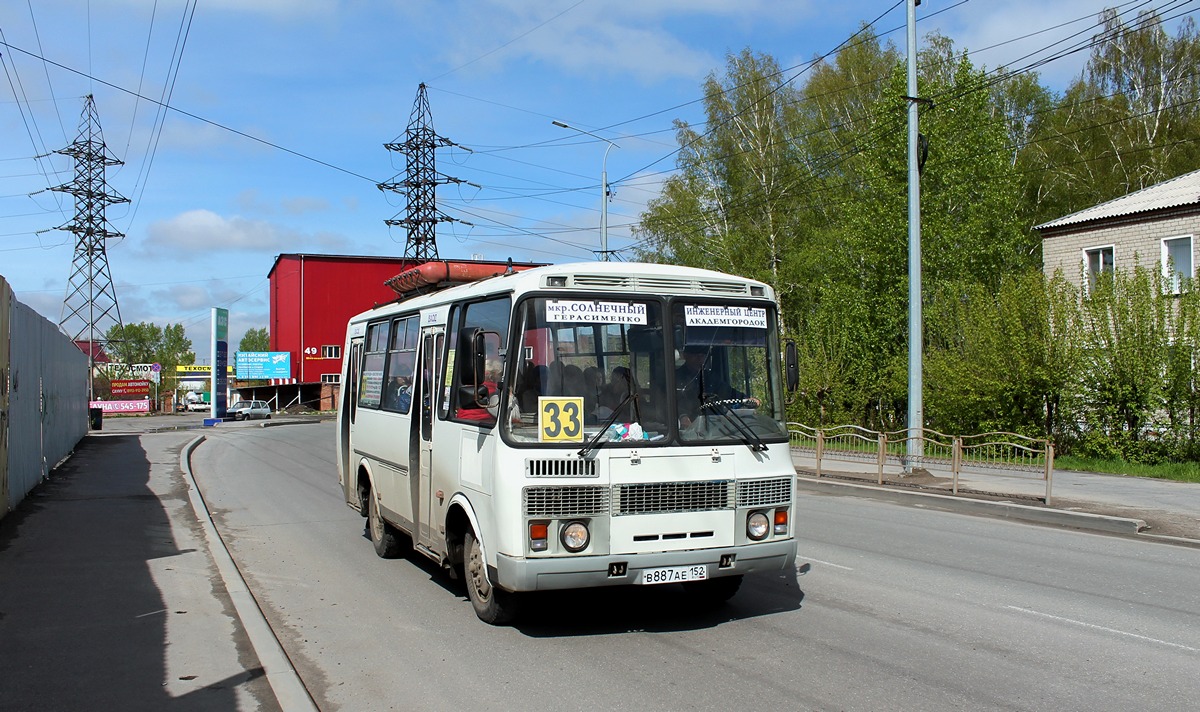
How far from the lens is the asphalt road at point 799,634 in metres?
5.70

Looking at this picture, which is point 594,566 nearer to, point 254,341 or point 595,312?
point 595,312

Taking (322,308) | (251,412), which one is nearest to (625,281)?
(251,412)

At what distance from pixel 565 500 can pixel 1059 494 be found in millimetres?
12922

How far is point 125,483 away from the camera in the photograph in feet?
58.9

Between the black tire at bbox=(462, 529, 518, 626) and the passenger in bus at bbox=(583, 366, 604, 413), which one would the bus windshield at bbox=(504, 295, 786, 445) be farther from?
the black tire at bbox=(462, 529, 518, 626)

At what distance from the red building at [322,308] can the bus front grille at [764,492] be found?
2678 inches

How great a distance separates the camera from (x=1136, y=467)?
808 inches

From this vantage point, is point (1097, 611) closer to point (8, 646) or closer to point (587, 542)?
point (587, 542)

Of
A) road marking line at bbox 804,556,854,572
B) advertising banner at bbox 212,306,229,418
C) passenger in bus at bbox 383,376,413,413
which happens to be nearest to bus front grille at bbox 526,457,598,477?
passenger in bus at bbox 383,376,413,413

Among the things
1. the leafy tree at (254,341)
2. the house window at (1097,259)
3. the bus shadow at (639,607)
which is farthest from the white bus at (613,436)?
the leafy tree at (254,341)

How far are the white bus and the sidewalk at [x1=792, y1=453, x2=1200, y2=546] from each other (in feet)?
26.4

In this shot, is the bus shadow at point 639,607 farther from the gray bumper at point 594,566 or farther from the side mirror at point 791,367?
the side mirror at point 791,367

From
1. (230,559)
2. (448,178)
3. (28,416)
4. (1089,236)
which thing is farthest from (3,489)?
(448,178)

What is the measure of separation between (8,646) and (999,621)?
24.6 feet
